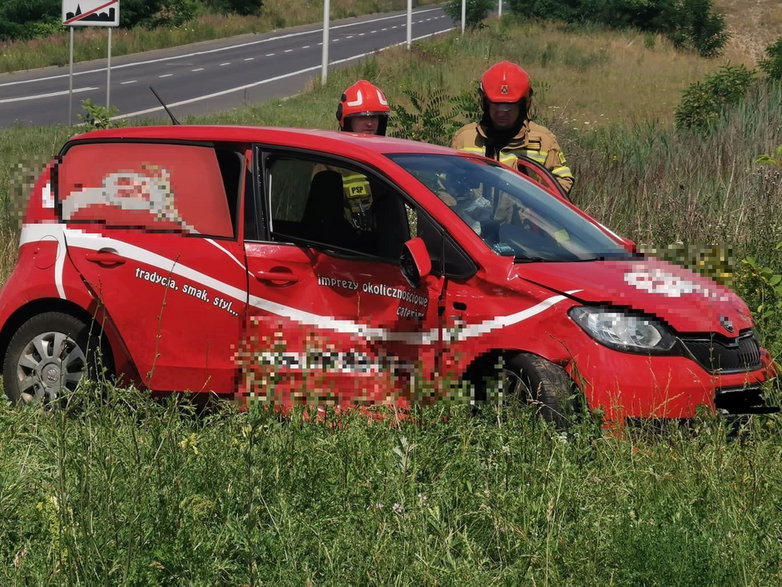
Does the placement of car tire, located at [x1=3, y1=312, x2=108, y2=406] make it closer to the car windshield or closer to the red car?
the red car

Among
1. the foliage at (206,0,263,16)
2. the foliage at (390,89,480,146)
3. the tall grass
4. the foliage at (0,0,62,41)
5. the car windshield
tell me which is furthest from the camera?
the foliage at (206,0,263,16)

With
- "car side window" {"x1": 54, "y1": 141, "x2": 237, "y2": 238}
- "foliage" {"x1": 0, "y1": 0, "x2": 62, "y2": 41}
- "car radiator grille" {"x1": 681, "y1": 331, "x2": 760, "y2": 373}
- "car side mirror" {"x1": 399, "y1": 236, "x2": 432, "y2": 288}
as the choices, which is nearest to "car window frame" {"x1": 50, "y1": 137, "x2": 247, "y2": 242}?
"car side window" {"x1": 54, "y1": 141, "x2": 237, "y2": 238}

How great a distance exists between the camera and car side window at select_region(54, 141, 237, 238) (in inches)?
238

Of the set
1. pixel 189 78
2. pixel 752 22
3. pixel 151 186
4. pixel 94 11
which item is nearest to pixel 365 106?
pixel 151 186

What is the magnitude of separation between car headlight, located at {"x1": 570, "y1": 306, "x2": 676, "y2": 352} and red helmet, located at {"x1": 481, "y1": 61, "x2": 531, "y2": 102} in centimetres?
315

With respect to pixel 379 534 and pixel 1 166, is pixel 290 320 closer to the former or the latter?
pixel 379 534

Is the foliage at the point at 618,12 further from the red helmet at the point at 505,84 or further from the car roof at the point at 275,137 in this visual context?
the car roof at the point at 275,137

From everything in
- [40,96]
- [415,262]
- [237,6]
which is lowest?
[40,96]

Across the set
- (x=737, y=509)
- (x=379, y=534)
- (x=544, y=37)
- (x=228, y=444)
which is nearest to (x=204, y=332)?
(x=228, y=444)

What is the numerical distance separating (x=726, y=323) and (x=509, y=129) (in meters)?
3.15

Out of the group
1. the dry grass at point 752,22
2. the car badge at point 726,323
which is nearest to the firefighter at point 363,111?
the car badge at point 726,323

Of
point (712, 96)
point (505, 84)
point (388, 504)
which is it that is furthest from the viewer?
point (712, 96)

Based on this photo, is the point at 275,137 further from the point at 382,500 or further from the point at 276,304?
the point at 382,500

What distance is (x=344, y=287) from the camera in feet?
18.4
